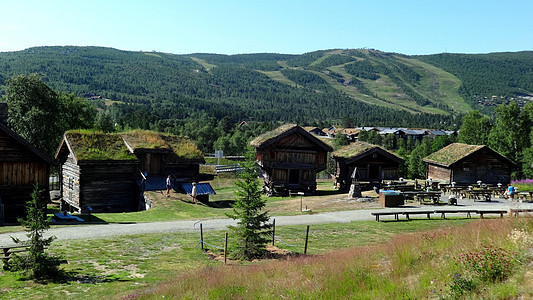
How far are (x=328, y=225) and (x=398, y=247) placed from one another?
11.2 meters

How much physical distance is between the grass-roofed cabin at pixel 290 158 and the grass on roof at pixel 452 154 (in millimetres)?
11408

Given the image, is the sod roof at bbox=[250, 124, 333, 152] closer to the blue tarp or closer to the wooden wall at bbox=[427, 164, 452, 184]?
the blue tarp

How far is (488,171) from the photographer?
42.2 meters

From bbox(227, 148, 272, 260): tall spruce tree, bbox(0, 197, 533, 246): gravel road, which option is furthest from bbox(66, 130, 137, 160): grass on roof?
bbox(227, 148, 272, 260): tall spruce tree

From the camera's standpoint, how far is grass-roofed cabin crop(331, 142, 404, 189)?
43281 mm

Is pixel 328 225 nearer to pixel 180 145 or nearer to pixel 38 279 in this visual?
pixel 38 279

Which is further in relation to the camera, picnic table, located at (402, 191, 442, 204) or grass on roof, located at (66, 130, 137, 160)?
grass on roof, located at (66, 130, 137, 160)

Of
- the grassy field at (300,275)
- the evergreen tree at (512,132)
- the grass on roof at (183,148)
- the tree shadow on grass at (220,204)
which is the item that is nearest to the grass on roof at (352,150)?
the tree shadow on grass at (220,204)

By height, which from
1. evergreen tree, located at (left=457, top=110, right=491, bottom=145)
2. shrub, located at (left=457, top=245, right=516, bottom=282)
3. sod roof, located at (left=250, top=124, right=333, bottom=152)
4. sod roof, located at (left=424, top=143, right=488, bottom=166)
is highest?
evergreen tree, located at (left=457, top=110, right=491, bottom=145)

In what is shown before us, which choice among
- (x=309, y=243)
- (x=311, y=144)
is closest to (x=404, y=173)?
(x=311, y=144)


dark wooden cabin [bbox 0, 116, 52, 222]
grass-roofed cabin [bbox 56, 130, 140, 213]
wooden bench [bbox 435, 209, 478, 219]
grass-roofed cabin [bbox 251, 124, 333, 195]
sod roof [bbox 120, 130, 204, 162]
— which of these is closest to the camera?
wooden bench [bbox 435, 209, 478, 219]

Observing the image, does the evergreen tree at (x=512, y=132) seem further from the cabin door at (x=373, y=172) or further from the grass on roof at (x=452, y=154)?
the cabin door at (x=373, y=172)

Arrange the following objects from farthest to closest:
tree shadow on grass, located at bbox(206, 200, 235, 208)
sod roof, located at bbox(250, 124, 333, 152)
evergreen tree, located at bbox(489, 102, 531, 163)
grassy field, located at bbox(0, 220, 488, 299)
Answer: evergreen tree, located at bbox(489, 102, 531, 163)
sod roof, located at bbox(250, 124, 333, 152)
tree shadow on grass, located at bbox(206, 200, 235, 208)
grassy field, located at bbox(0, 220, 488, 299)

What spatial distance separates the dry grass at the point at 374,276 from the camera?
10.1m
